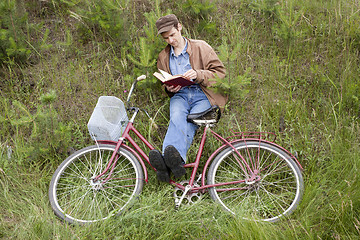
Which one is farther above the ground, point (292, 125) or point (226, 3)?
point (226, 3)

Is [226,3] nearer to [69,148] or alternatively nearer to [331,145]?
[331,145]

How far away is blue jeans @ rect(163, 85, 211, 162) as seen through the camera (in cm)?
354

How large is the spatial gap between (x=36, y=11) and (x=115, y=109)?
2929mm

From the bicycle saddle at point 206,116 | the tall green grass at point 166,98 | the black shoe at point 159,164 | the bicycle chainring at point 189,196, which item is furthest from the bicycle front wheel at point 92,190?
the bicycle saddle at point 206,116

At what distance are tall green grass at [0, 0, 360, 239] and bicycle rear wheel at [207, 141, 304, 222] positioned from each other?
5.9 inches

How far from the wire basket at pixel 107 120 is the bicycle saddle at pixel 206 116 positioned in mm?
856

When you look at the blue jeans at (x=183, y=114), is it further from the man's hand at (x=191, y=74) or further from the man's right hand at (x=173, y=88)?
the man's hand at (x=191, y=74)

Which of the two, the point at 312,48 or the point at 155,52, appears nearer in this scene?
the point at 155,52

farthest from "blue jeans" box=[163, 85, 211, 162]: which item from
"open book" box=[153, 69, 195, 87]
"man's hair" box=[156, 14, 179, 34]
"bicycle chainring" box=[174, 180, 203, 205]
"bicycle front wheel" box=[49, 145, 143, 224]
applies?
"man's hair" box=[156, 14, 179, 34]

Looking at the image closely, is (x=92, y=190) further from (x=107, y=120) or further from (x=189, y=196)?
(x=189, y=196)

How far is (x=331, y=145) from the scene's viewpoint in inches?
151

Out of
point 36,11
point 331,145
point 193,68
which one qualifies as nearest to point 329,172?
point 331,145

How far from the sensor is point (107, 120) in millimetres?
3906

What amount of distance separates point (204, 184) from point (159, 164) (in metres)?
0.57
